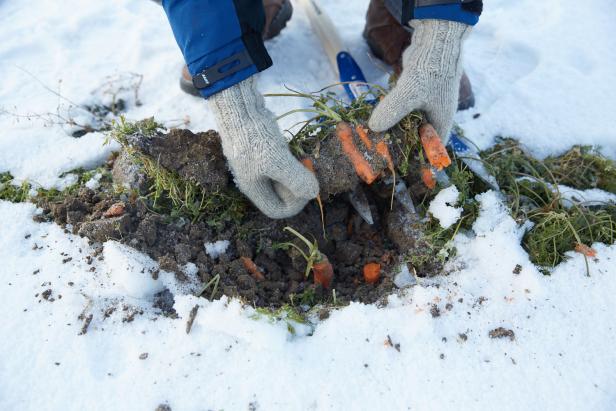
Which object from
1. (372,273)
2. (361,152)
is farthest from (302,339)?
(361,152)

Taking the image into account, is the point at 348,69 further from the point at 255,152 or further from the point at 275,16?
the point at 255,152

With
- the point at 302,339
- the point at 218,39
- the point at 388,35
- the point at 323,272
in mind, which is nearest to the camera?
the point at 302,339

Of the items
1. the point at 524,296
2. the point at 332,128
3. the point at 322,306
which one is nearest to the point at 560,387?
the point at 524,296

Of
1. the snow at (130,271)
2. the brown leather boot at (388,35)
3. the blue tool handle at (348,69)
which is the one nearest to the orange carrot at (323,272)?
the snow at (130,271)

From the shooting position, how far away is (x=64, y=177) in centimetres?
195

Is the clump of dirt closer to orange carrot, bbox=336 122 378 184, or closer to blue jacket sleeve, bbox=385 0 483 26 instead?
orange carrot, bbox=336 122 378 184

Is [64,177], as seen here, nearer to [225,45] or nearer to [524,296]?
[225,45]

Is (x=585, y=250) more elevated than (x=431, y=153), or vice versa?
(x=431, y=153)

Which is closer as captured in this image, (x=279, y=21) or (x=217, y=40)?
(x=217, y=40)

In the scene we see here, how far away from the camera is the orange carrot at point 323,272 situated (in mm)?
1677

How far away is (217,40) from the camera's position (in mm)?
1584

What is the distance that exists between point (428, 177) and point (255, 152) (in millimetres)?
679

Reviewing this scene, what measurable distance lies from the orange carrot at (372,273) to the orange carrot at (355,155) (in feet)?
1.09

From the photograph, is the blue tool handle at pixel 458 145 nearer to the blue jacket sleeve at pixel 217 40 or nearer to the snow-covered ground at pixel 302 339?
the snow-covered ground at pixel 302 339
